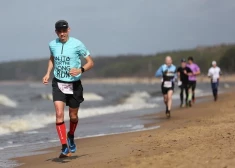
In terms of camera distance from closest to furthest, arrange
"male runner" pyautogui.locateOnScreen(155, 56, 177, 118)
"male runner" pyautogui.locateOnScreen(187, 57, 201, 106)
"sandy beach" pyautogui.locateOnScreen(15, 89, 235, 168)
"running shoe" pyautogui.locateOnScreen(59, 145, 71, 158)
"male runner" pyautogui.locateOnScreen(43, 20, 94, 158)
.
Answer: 1. "sandy beach" pyautogui.locateOnScreen(15, 89, 235, 168)
2. "male runner" pyautogui.locateOnScreen(43, 20, 94, 158)
3. "running shoe" pyautogui.locateOnScreen(59, 145, 71, 158)
4. "male runner" pyautogui.locateOnScreen(155, 56, 177, 118)
5. "male runner" pyautogui.locateOnScreen(187, 57, 201, 106)

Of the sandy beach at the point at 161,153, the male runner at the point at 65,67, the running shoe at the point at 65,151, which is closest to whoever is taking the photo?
the sandy beach at the point at 161,153

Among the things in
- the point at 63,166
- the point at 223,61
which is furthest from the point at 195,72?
the point at 223,61

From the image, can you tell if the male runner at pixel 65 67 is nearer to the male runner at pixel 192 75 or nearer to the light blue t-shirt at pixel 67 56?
the light blue t-shirt at pixel 67 56

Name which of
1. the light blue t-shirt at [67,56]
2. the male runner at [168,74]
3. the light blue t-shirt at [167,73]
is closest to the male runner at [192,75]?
the male runner at [168,74]

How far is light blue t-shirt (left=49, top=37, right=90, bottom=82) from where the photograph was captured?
24.5ft

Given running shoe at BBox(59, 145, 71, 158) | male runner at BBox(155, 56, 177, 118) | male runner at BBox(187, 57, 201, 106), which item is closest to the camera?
running shoe at BBox(59, 145, 71, 158)

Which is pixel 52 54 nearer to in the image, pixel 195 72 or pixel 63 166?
pixel 63 166

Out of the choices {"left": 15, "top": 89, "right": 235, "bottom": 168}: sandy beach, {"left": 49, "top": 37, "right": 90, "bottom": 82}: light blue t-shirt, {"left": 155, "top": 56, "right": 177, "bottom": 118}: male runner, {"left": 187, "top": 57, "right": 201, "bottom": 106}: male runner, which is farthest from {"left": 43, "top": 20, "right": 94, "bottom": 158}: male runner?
{"left": 187, "top": 57, "right": 201, "bottom": 106}: male runner

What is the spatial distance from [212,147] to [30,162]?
9.29 feet

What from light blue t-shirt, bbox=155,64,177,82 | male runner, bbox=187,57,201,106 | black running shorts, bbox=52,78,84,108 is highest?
black running shorts, bbox=52,78,84,108

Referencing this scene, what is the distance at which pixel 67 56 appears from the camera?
7.45 m

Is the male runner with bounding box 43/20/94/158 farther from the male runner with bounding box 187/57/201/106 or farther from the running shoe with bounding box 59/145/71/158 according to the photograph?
→ the male runner with bounding box 187/57/201/106

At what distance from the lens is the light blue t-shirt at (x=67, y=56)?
7.45 m

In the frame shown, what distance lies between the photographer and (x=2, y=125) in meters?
15.1
